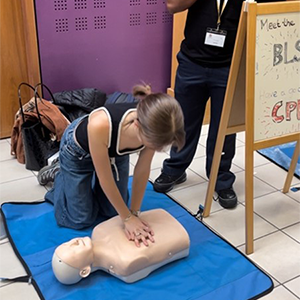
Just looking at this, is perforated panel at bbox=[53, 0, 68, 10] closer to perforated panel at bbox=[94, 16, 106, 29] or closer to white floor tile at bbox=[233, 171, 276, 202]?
perforated panel at bbox=[94, 16, 106, 29]

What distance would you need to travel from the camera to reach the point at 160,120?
1517 mm

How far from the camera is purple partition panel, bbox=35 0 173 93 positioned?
2902 millimetres

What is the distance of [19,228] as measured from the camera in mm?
2104

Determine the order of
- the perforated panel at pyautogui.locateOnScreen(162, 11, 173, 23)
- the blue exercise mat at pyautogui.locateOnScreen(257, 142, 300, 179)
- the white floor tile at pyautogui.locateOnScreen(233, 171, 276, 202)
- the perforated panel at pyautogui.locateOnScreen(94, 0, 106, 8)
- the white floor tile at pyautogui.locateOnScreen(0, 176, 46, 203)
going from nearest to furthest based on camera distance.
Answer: the white floor tile at pyautogui.locateOnScreen(0, 176, 46, 203), the white floor tile at pyautogui.locateOnScreen(233, 171, 276, 202), the blue exercise mat at pyautogui.locateOnScreen(257, 142, 300, 179), the perforated panel at pyautogui.locateOnScreen(94, 0, 106, 8), the perforated panel at pyautogui.locateOnScreen(162, 11, 173, 23)

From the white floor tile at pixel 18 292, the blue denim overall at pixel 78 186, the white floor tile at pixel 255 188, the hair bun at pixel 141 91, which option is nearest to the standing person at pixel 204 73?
the white floor tile at pixel 255 188

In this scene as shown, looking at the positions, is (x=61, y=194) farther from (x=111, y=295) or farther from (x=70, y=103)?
(x=70, y=103)

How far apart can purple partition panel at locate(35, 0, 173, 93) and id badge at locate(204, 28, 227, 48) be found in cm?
118

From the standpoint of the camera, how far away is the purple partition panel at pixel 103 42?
290 centimetres

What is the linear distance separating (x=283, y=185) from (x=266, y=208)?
303mm

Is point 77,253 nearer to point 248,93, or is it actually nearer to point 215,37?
point 248,93

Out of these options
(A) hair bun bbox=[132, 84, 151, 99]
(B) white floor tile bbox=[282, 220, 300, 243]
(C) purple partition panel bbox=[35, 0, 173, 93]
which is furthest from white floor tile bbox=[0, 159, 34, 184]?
(B) white floor tile bbox=[282, 220, 300, 243]

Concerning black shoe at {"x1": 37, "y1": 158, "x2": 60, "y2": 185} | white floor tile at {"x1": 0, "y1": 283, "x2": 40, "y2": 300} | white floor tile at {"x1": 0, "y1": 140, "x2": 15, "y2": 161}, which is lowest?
white floor tile at {"x1": 0, "y1": 140, "x2": 15, "y2": 161}

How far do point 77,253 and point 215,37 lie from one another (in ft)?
3.79

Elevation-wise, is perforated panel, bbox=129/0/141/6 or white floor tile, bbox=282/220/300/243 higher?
perforated panel, bbox=129/0/141/6
